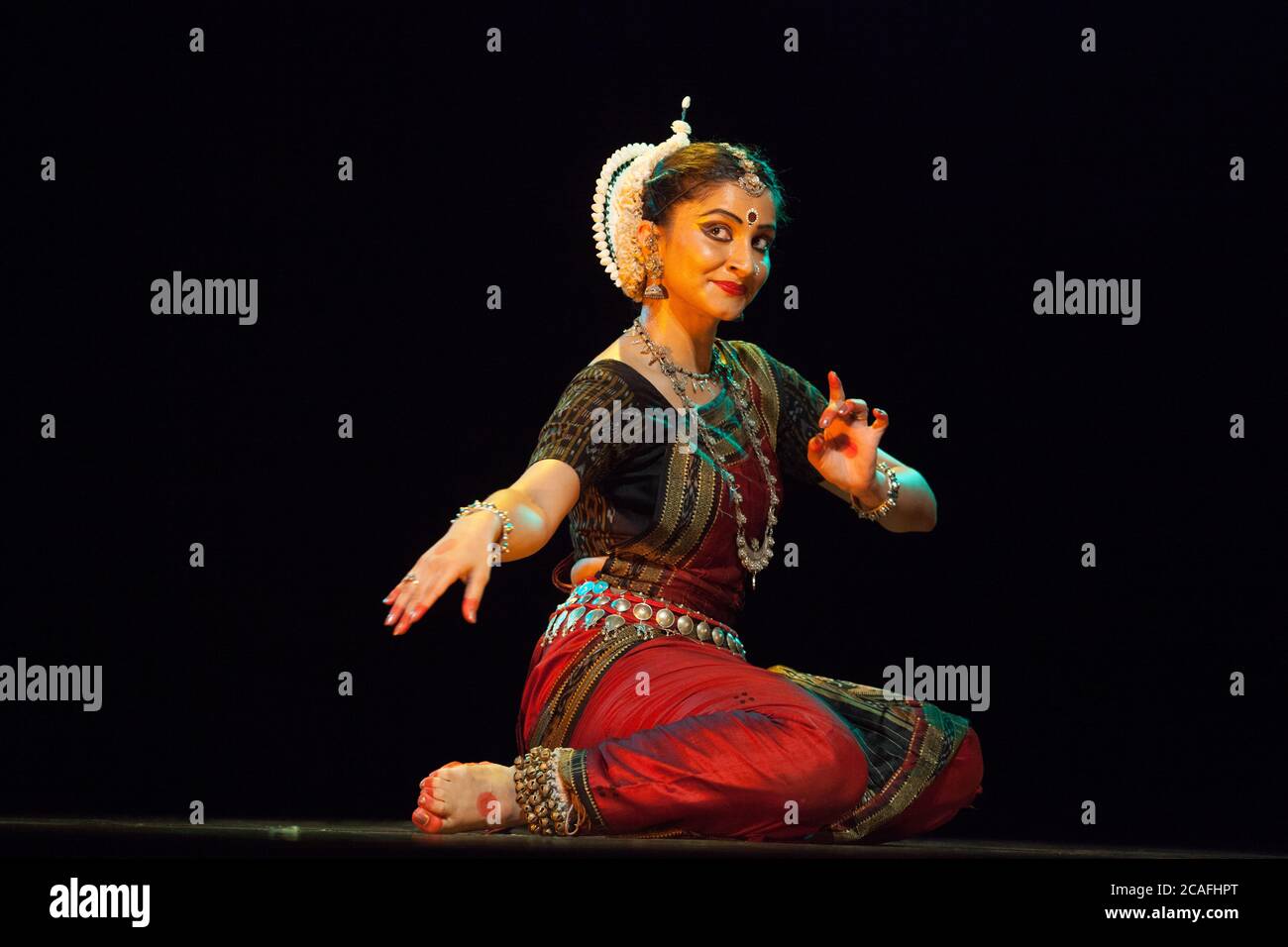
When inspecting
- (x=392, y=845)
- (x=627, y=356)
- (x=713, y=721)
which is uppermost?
(x=627, y=356)

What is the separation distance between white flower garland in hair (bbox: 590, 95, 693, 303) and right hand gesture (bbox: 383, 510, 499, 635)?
2.17 ft

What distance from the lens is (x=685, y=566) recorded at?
113 inches

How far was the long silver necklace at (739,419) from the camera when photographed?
2.91 meters

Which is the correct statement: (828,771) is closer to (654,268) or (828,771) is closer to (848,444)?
(848,444)

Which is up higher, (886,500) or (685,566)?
(886,500)

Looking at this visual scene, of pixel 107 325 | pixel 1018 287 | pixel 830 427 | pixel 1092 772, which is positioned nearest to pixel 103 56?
pixel 107 325

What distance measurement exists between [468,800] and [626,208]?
103 centimetres

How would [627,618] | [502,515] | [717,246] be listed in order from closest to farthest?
[502,515] < [627,618] < [717,246]

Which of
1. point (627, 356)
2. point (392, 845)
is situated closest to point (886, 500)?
point (627, 356)

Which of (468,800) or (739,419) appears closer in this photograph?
(468,800)

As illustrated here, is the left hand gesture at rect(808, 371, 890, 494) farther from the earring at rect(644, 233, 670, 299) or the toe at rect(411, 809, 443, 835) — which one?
the toe at rect(411, 809, 443, 835)

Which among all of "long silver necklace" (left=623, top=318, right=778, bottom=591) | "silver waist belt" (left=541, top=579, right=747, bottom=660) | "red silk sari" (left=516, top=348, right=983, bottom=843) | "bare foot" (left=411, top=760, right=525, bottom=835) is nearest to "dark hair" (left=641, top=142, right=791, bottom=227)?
"long silver necklace" (left=623, top=318, right=778, bottom=591)

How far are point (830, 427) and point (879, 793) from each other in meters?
0.58

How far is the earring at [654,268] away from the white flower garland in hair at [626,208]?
0.02m
